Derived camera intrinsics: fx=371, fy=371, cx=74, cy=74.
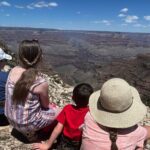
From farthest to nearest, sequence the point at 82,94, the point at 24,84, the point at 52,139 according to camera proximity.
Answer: the point at 52,139, the point at 24,84, the point at 82,94

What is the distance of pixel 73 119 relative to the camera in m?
5.35

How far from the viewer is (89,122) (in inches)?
169

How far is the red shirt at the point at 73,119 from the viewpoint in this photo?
17.5ft

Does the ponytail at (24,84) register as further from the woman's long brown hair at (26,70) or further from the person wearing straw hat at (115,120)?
the person wearing straw hat at (115,120)

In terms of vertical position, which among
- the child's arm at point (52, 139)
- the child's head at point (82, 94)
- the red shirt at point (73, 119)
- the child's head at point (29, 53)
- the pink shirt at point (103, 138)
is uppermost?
the child's head at point (29, 53)

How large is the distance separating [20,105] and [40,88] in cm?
39

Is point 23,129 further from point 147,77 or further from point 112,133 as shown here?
point 147,77

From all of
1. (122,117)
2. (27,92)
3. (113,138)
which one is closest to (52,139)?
(27,92)

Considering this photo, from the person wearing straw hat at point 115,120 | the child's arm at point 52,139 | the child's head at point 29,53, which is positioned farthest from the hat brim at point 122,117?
the child's head at point 29,53

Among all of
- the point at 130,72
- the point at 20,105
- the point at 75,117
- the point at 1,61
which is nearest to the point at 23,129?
the point at 20,105

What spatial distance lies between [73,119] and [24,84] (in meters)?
0.87

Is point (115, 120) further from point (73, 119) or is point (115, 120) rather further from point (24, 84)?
point (24, 84)

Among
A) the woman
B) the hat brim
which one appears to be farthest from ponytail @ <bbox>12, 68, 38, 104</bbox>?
the hat brim

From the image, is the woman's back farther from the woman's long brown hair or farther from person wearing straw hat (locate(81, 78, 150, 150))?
person wearing straw hat (locate(81, 78, 150, 150))
